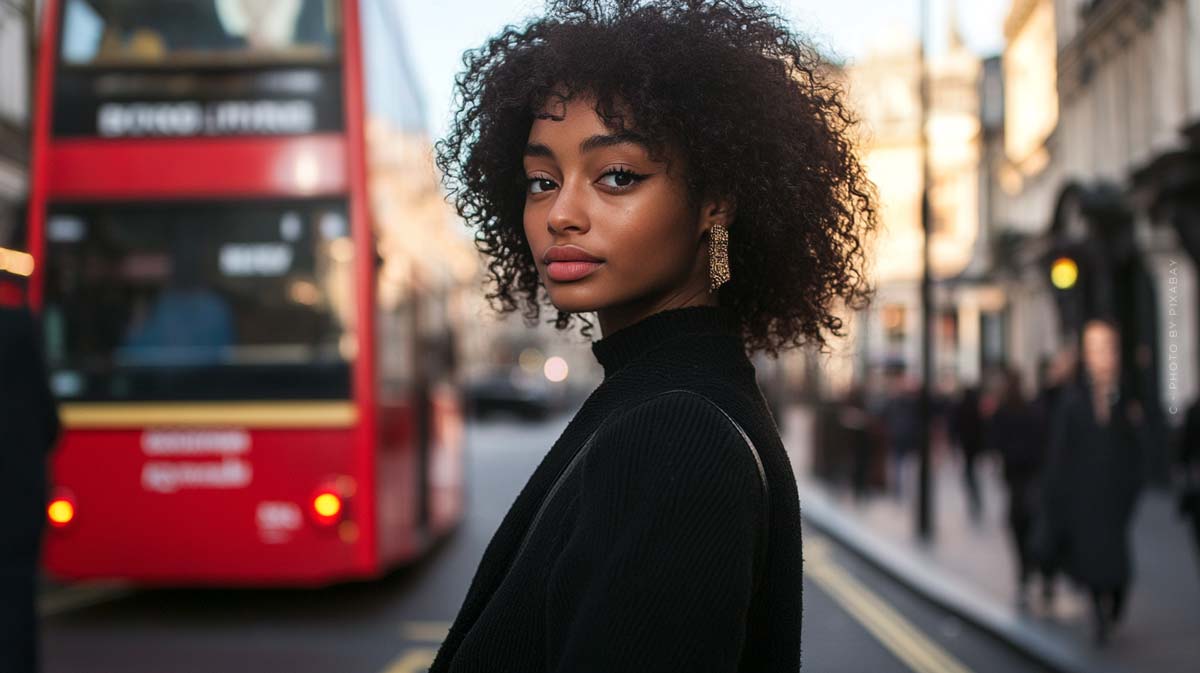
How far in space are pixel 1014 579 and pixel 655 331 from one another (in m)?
9.63

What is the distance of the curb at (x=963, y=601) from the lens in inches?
284

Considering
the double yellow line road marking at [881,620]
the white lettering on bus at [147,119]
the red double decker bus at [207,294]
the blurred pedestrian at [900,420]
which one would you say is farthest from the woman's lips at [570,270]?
the blurred pedestrian at [900,420]

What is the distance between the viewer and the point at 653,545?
1.27 m

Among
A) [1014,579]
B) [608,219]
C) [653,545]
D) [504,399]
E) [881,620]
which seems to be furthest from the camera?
[504,399]

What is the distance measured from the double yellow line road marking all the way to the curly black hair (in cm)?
332

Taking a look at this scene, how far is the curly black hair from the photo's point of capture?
1.73 meters

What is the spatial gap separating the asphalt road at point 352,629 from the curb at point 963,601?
0.30ft

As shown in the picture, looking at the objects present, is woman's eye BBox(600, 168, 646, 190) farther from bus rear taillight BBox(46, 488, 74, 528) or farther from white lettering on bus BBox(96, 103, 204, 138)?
bus rear taillight BBox(46, 488, 74, 528)

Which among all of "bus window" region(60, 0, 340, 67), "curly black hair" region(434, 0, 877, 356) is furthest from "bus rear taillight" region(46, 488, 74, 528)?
"curly black hair" region(434, 0, 877, 356)

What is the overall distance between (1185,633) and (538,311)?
6561 millimetres

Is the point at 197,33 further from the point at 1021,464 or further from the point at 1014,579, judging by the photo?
the point at 1014,579

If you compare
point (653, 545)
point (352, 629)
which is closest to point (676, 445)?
point (653, 545)

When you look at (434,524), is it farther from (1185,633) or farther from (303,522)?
(1185,633)

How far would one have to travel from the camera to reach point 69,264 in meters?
8.09
